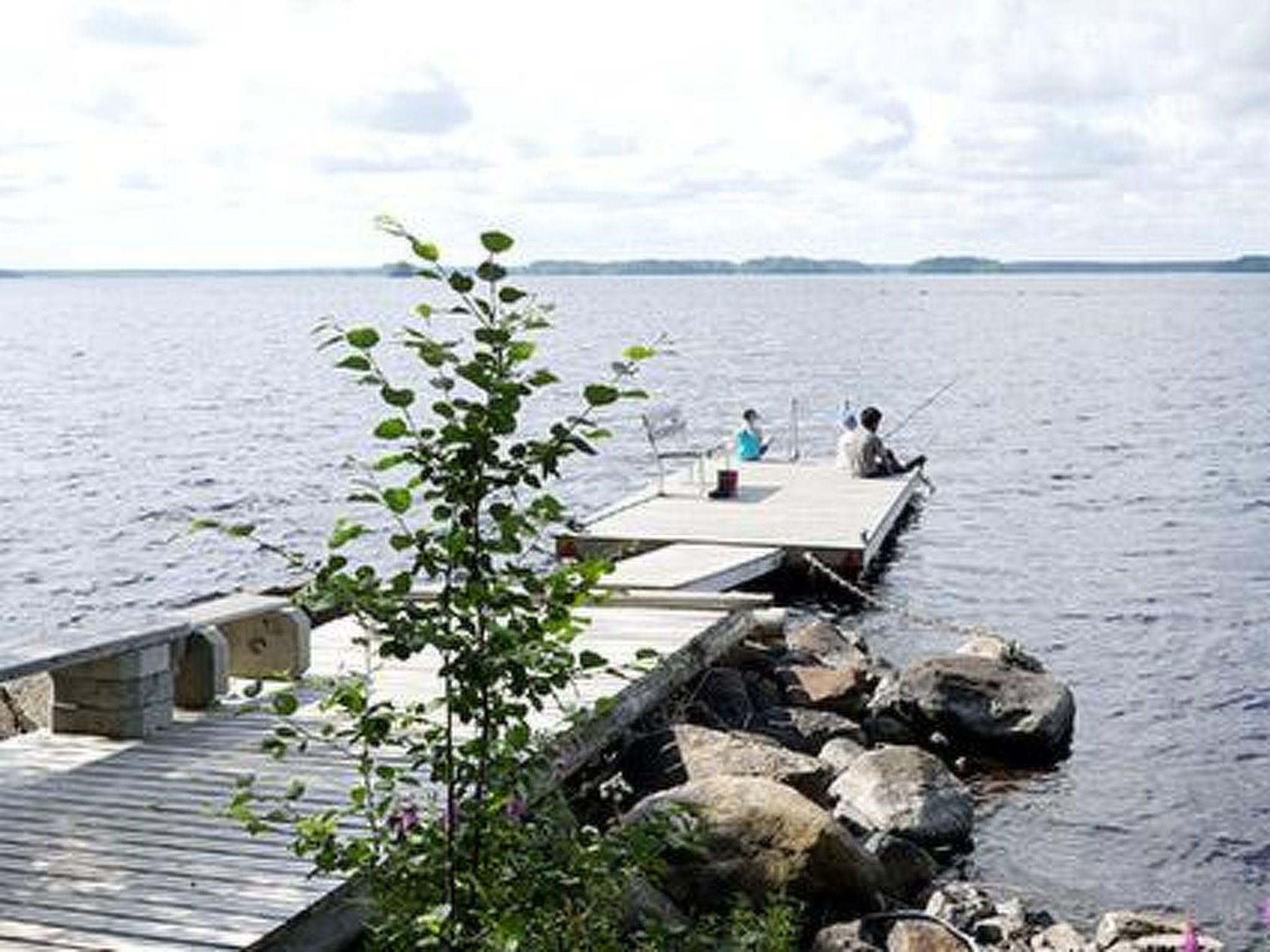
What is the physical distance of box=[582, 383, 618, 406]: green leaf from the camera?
384 cm

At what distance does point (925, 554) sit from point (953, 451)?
14.6 metres

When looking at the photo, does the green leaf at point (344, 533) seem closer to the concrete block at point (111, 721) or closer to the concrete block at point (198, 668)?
the concrete block at point (111, 721)

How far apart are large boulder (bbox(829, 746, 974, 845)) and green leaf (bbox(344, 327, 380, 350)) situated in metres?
7.14

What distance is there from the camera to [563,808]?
4422mm

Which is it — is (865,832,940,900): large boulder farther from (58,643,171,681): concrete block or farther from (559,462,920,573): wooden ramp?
(559,462,920,573): wooden ramp

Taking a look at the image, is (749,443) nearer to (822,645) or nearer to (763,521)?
(763,521)

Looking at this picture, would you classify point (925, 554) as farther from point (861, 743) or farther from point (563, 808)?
point (563, 808)

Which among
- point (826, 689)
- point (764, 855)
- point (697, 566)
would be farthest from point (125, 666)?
point (697, 566)

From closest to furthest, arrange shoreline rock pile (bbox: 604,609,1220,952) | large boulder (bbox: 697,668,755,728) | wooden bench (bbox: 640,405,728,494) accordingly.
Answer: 1. shoreline rock pile (bbox: 604,609,1220,952)
2. large boulder (bbox: 697,668,755,728)
3. wooden bench (bbox: 640,405,728,494)

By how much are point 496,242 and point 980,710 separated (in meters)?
9.93

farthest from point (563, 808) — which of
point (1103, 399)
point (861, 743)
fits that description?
point (1103, 399)

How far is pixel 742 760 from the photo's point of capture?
9742 mm

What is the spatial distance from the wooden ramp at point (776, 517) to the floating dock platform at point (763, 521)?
0.01m

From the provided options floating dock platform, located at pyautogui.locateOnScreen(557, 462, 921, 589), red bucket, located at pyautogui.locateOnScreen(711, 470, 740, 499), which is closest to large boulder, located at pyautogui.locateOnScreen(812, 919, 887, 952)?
floating dock platform, located at pyautogui.locateOnScreen(557, 462, 921, 589)
